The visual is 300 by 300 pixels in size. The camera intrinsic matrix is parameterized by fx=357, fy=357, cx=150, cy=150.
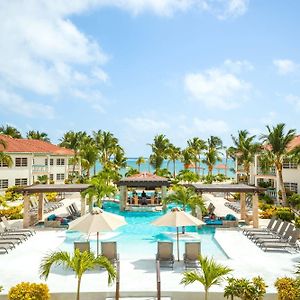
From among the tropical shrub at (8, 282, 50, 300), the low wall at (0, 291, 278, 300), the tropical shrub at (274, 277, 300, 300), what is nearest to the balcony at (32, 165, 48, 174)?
the low wall at (0, 291, 278, 300)

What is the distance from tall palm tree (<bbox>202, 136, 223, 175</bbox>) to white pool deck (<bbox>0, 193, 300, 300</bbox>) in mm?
53143

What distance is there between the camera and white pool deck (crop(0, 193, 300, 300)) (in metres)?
12.9

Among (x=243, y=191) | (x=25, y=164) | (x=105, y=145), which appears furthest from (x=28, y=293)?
(x=105, y=145)

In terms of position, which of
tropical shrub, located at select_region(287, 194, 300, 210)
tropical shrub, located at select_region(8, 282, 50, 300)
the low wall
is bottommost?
the low wall

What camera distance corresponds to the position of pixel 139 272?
49.9 ft

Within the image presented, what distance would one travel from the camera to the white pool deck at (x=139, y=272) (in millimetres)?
12859

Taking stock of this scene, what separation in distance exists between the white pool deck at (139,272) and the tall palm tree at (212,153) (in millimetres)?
53143

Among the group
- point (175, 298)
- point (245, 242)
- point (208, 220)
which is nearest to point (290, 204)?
point (208, 220)

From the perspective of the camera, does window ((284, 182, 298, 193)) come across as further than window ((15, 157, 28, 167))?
No

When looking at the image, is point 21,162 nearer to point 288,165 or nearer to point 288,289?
point 288,165

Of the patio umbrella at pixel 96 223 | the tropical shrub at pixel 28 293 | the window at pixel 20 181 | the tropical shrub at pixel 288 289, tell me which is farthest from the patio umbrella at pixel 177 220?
the window at pixel 20 181

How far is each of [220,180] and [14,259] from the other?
60.4 meters

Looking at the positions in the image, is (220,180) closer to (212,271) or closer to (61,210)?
(61,210)

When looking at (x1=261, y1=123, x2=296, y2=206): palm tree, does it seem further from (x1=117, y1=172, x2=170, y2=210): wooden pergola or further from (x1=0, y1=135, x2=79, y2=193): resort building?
(x1=0, y1=135, x2=79, y2=193): resort building
